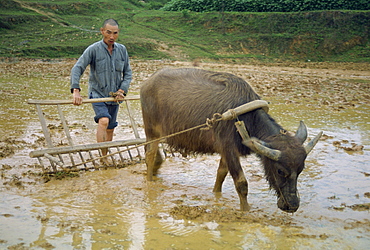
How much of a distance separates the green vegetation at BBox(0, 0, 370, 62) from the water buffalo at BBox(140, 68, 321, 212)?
12.0m

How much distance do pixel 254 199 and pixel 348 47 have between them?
16445 millimetres

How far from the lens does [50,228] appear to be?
3285 mm

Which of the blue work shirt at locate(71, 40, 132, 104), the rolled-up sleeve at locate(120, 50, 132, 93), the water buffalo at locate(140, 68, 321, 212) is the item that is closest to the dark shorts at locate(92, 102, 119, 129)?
the blue work shirt at locate(71, 40, 132, 104)

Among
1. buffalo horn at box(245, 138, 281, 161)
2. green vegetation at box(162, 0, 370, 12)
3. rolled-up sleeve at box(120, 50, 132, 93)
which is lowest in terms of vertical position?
buffalo horn at box(245, 138, 281, 161)

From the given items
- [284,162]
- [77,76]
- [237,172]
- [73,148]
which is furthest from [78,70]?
[284,162]

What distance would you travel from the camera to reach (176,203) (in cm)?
405

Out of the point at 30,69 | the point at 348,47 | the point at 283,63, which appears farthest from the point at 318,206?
the point at 348,47

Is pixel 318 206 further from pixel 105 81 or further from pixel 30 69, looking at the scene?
pixel 30 69

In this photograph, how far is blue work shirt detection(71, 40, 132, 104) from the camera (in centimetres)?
484

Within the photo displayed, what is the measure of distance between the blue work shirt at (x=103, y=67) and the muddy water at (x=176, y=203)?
0.97m

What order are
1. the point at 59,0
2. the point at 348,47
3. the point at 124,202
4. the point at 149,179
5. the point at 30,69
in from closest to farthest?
1. the point at 124,202
2. the point at 149,179
3. the point at 30,69
4. the point at 348,47
5. the point at 59,0

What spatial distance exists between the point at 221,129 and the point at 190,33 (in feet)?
55.0

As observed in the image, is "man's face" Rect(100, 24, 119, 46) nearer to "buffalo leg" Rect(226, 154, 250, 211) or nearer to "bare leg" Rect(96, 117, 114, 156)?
"bare leg" Rect(96, 117, 114, 156)

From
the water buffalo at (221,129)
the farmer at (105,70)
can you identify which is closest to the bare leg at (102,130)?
the farmer at (105,70)
